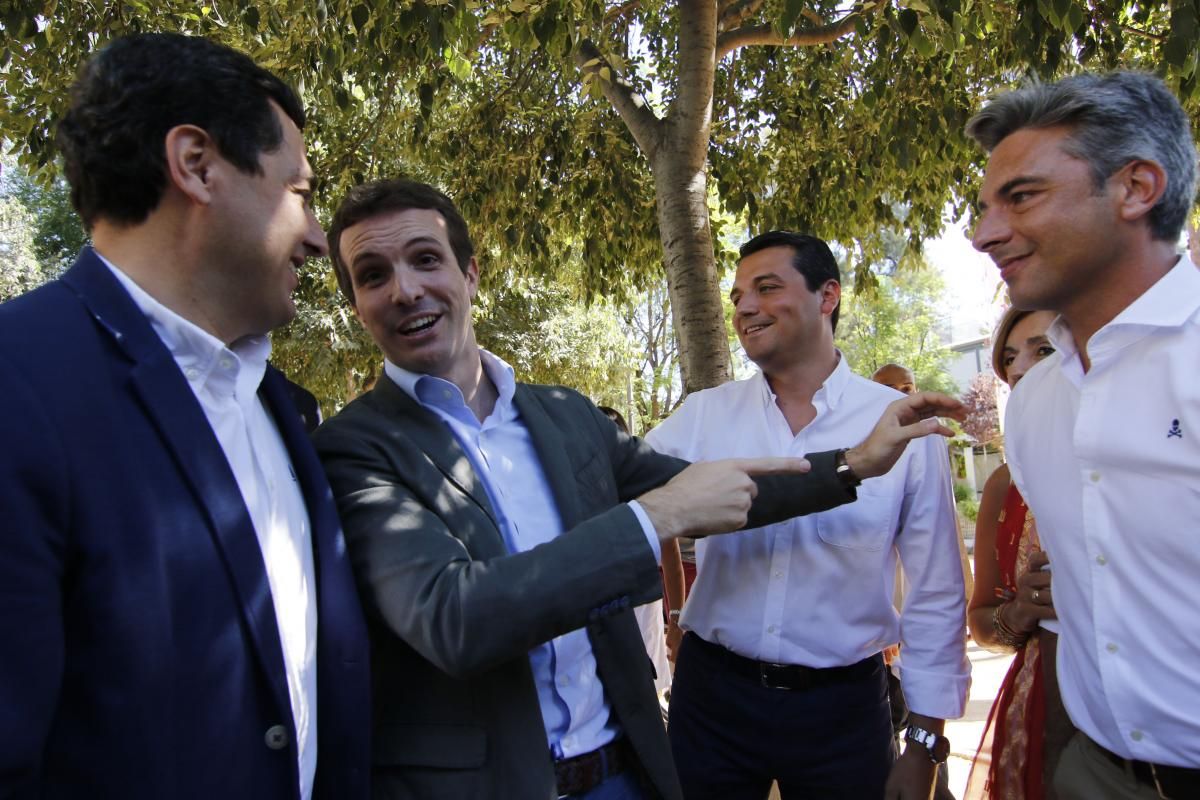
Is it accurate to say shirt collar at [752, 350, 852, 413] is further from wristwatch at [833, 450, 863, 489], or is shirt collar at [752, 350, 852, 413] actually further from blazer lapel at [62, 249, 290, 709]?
blazer lapel at [62, 249, 290, 709]

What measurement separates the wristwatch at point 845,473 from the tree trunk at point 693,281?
1930mm

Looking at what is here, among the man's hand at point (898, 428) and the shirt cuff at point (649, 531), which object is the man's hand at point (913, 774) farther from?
the shirt cuff at point (649, 531)

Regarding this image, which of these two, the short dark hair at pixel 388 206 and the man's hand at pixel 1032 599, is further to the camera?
the man's hand at pixel 1032 599

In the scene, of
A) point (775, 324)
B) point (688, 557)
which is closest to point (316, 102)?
point (688, 557)

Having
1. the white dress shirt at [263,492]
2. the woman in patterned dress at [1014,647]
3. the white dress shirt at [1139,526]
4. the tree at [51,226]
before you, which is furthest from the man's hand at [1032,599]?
the tree at [51,226]

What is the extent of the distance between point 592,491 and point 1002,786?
1540 millimetres

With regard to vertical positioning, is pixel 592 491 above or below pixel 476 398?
below

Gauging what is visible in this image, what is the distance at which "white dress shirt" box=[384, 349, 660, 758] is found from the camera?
75.2 inches

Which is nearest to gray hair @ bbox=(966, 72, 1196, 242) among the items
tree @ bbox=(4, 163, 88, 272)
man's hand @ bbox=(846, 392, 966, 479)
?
man's hand @ bbox=(846, 392, 966, 479)

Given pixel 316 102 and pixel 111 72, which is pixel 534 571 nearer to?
pixel 111 72

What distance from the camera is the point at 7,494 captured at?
105 cm

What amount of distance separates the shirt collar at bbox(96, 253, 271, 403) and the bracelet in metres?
2.25

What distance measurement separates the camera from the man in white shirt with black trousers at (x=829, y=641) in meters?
2.65


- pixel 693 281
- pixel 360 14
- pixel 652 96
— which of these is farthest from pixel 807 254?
pixel 652 96
